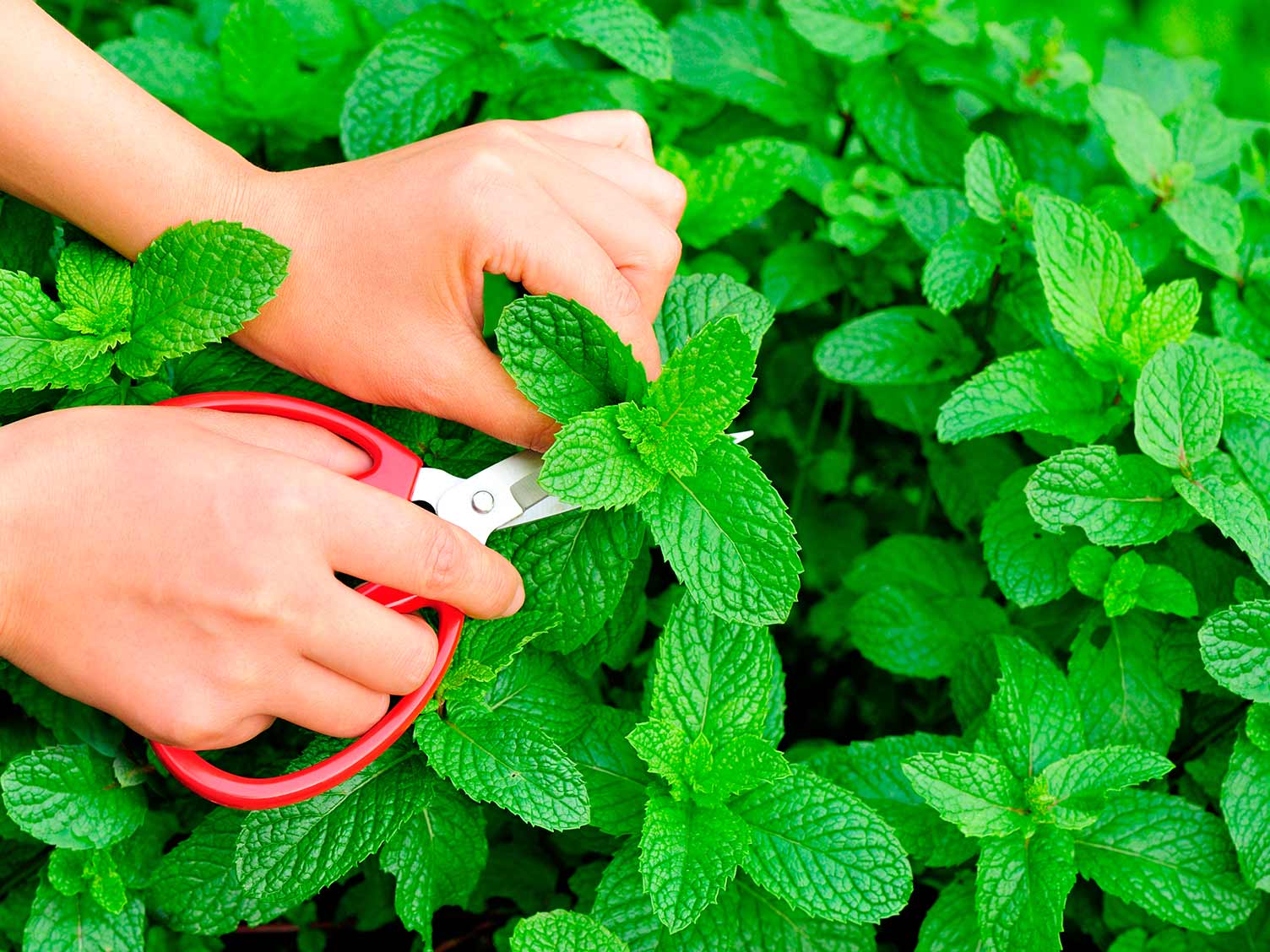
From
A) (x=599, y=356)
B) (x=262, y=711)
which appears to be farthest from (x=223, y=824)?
(x=599, y=356)

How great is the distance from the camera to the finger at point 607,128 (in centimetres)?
111

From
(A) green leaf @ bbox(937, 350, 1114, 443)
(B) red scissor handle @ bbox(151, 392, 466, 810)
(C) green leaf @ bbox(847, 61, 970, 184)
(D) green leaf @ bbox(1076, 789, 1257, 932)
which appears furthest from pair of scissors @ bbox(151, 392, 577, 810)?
(C) green leaf @ bbox(847, 61, 970, 184)

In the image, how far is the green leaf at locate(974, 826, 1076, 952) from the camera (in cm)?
103

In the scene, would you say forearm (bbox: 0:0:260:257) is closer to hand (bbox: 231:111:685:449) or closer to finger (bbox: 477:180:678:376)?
hand (bbox: 231:111:685:449)

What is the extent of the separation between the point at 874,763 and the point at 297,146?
38.7 inches

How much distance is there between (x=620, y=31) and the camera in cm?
122

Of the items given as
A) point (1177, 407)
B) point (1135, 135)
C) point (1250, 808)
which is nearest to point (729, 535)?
point (1177, 407)

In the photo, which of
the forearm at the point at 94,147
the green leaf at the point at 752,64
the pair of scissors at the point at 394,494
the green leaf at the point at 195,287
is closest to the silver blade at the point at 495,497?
the pair of scissors at the point at 394,494

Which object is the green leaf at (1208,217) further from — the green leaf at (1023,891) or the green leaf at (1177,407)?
the green leaf at (1023,891)

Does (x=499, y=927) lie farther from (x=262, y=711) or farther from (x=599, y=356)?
(x=599, y=356)

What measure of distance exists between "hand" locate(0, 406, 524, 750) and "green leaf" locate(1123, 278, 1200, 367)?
77 centimetres

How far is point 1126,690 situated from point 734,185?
725 millimetres

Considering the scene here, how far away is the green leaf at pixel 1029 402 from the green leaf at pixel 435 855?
2.01ft

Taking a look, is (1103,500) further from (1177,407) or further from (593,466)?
(593,466)
